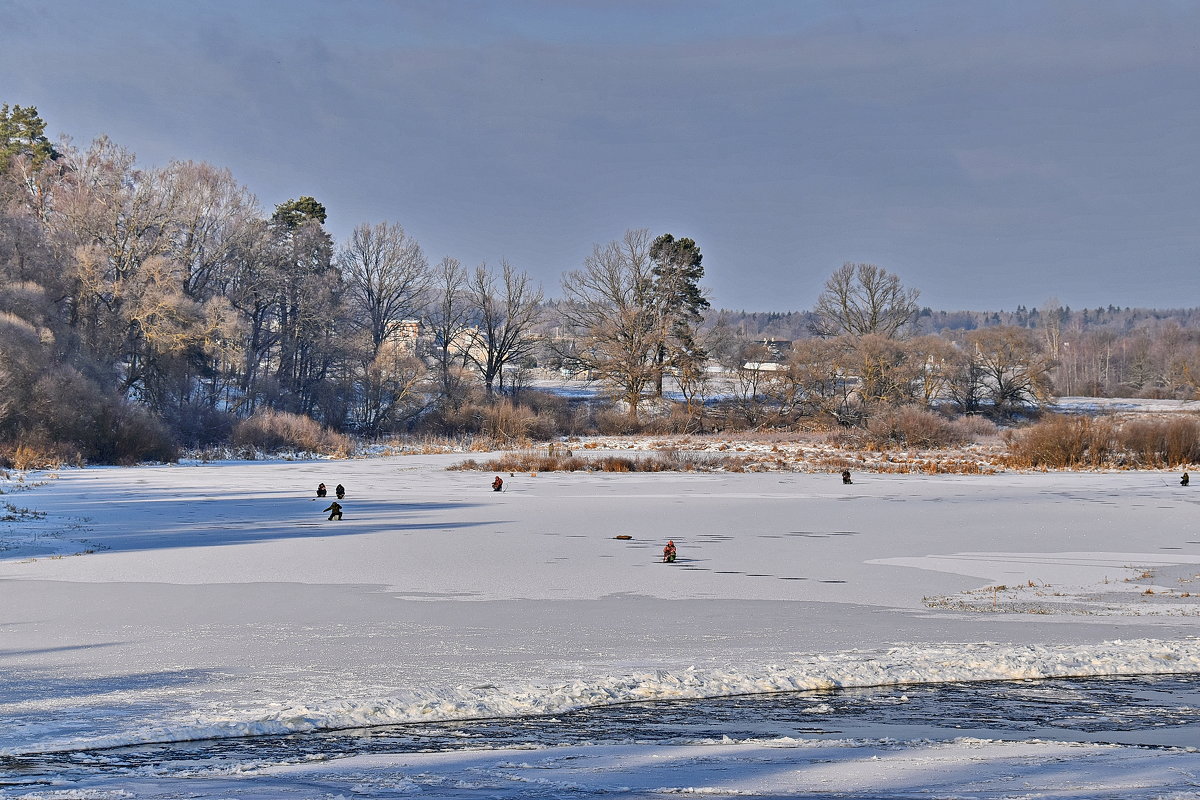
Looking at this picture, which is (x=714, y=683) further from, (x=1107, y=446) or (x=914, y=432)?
(x=914, y=432)

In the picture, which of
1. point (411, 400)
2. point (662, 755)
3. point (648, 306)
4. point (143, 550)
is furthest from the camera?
point (648, 306)

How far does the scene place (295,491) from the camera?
20.7 metres

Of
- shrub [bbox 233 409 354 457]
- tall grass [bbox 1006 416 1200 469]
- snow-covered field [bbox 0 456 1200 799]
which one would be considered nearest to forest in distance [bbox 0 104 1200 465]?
shrub [bbox 233 409 354 457]

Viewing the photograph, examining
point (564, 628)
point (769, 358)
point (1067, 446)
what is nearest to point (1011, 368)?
point (769, 358)

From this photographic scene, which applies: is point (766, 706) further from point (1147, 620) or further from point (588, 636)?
point (1147, 620)

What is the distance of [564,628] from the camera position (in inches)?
312

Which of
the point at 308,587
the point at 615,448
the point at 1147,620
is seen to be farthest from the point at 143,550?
the point at 615,448

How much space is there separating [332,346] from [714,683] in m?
45.3

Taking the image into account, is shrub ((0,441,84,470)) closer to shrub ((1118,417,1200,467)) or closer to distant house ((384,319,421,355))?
distant house ((384,319,421,355))

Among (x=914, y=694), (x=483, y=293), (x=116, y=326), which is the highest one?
(x=483, y=293)

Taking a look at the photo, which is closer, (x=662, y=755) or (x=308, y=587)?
(x=662, y=755)

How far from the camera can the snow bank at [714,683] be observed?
17.2 feet

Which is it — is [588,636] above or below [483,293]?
below

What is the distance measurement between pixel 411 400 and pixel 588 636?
42.5 metres
